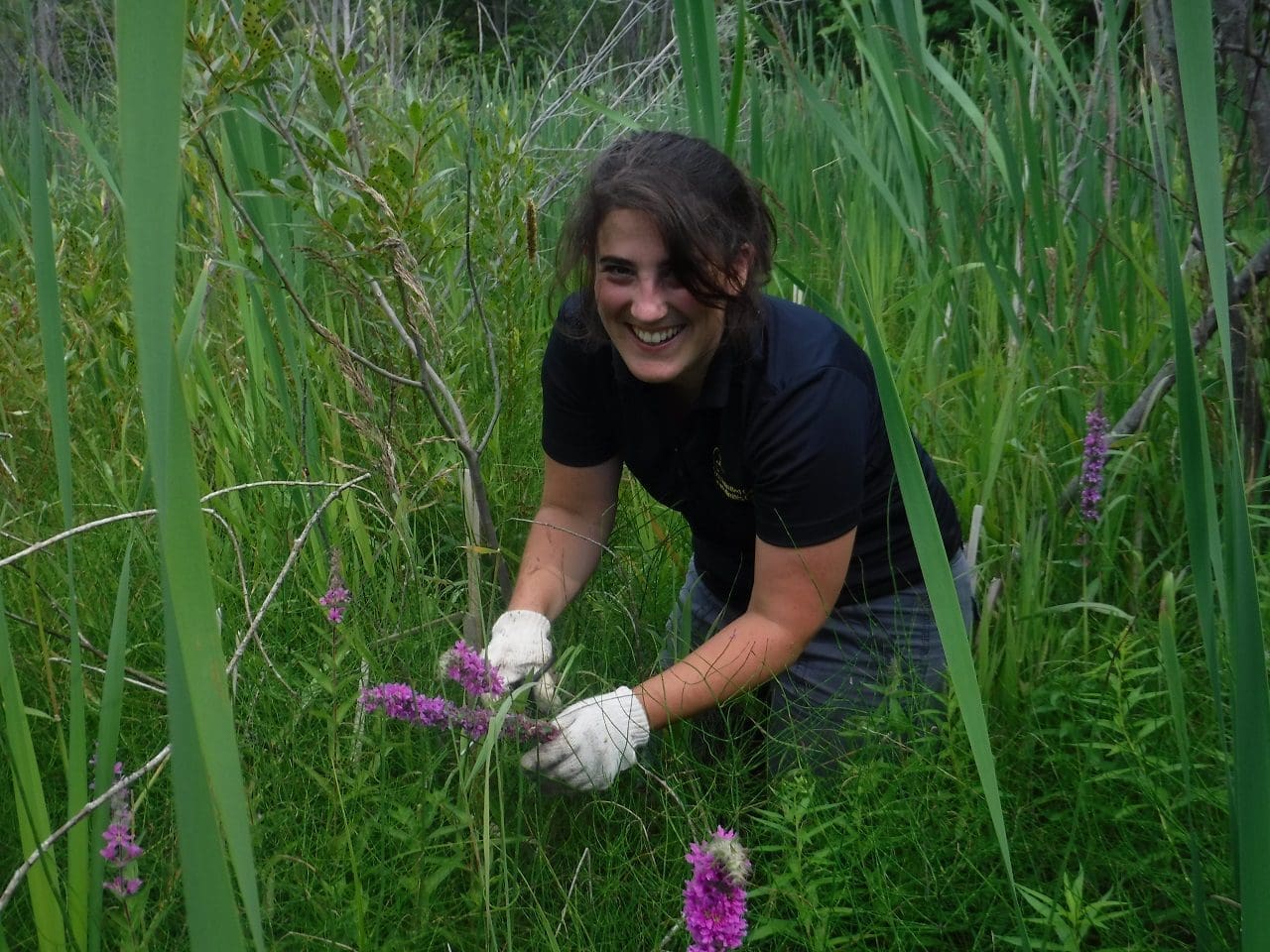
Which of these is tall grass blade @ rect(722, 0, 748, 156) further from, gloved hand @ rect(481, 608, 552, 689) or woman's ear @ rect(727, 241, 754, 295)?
gloved hand @ rect(481, 608, 552, 689)

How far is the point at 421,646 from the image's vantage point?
1.54 metres

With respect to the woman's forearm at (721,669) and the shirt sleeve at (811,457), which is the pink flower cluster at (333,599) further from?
the shirt sleeve at (811,457)

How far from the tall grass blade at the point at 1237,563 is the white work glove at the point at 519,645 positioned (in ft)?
3.07

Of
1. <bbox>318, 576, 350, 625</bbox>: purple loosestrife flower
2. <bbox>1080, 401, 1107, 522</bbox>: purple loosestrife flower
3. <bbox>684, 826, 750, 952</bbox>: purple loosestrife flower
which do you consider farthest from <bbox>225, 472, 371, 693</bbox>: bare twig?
<bbox>1080, 401, 1107, 522</bbox>: purple loosestrife flower

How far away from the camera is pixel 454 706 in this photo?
1.28 m

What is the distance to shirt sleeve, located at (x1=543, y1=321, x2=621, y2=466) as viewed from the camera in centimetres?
176

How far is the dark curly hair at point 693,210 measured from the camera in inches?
57.5

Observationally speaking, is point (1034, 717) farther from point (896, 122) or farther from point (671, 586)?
point (896, 122)

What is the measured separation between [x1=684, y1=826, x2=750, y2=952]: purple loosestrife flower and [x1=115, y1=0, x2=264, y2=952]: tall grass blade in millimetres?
490

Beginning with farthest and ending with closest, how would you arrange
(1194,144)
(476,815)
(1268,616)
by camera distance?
(1268,616) < (476,815) < (1194,144)

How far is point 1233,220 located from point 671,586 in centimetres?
113

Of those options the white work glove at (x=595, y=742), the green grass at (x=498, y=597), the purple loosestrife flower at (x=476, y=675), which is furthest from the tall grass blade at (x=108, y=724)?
the white work glove at (x=595, y=742)

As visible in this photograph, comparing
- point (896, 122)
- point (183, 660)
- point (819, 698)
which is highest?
point (896, 122)

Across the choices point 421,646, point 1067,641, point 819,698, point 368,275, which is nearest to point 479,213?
point 368,275
